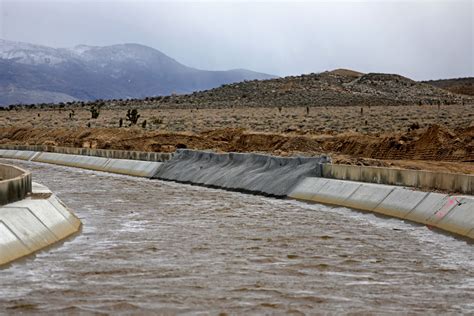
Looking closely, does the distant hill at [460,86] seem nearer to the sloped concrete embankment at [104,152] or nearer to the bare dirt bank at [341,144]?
the sloped concrete embankment at [104,152]

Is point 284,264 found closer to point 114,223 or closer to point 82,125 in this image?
point 114,223

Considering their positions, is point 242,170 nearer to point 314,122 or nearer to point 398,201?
point 398,201

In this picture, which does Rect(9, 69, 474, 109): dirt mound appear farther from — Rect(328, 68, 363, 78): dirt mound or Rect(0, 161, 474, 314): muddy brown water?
Rect(0, 161, 474, 314): muddy brown water

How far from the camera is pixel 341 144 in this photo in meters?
47.5

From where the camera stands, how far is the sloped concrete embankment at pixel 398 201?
21438 millimetres

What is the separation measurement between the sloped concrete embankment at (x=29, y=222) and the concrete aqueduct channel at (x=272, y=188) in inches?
0.8

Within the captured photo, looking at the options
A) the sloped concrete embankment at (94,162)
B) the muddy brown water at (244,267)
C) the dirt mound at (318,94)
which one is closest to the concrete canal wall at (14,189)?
the muddy brown water at (244,267)

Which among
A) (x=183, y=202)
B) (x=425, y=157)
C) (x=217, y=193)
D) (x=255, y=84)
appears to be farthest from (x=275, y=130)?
(x=255, y=84)

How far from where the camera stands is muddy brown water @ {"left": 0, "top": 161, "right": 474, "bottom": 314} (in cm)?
1294

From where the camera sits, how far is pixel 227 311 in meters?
12.4

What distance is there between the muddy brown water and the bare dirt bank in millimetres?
12524

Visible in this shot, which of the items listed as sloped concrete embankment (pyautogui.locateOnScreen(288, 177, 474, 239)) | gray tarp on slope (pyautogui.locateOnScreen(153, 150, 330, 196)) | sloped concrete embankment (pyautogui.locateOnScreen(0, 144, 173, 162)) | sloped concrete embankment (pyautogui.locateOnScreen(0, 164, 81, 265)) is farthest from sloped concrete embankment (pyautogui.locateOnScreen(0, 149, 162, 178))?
sloped concrete embankment (pyautogui.locateOnScreen(0, 164, 81, 265))

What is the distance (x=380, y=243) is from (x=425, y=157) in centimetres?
2166

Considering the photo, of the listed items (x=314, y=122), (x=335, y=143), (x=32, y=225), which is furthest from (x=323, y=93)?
(x=32, y=225)
